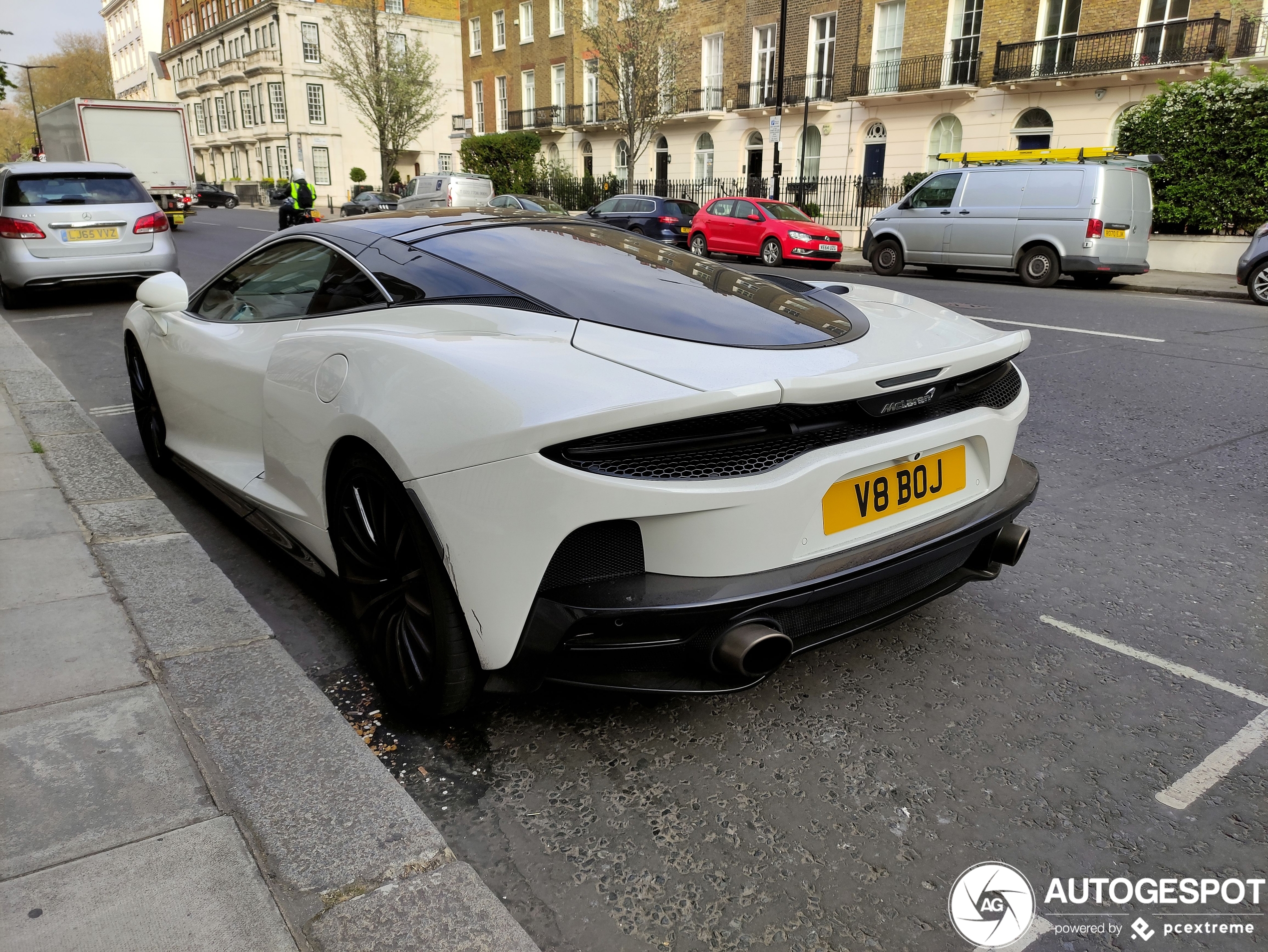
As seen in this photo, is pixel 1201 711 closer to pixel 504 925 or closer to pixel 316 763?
pixel 504 925

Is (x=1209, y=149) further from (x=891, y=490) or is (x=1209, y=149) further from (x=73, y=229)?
(x=891, y=490)

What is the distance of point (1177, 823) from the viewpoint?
7.25 feet

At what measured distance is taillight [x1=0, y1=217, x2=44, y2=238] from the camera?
11.1 m

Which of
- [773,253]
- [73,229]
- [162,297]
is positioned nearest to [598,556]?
[162,297]

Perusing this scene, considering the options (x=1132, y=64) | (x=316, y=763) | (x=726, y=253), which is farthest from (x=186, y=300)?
(x=1132, y=64)

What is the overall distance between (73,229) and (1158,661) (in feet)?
41.1

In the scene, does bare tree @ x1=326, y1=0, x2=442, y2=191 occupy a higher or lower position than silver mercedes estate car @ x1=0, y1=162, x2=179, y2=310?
higher

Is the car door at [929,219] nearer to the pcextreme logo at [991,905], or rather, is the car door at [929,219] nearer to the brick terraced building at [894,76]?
the brick terraced building at [894,76]

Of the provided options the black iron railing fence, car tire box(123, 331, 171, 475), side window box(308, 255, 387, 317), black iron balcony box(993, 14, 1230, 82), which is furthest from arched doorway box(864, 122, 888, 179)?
side window box(308, 255, 387, 317)

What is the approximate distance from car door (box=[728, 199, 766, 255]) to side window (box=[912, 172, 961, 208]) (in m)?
3.85

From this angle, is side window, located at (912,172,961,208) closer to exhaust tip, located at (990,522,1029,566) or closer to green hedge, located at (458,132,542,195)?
exhaust tip, located at (990,522,1029,566)

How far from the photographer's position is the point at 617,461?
2.11 metres

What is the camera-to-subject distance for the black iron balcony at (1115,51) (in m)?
22.0

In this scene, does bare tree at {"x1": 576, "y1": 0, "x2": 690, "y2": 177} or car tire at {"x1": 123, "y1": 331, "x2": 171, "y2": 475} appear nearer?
car tire at {"x1": 123, "y1": 331, "x2": 171, "y2": 475}
